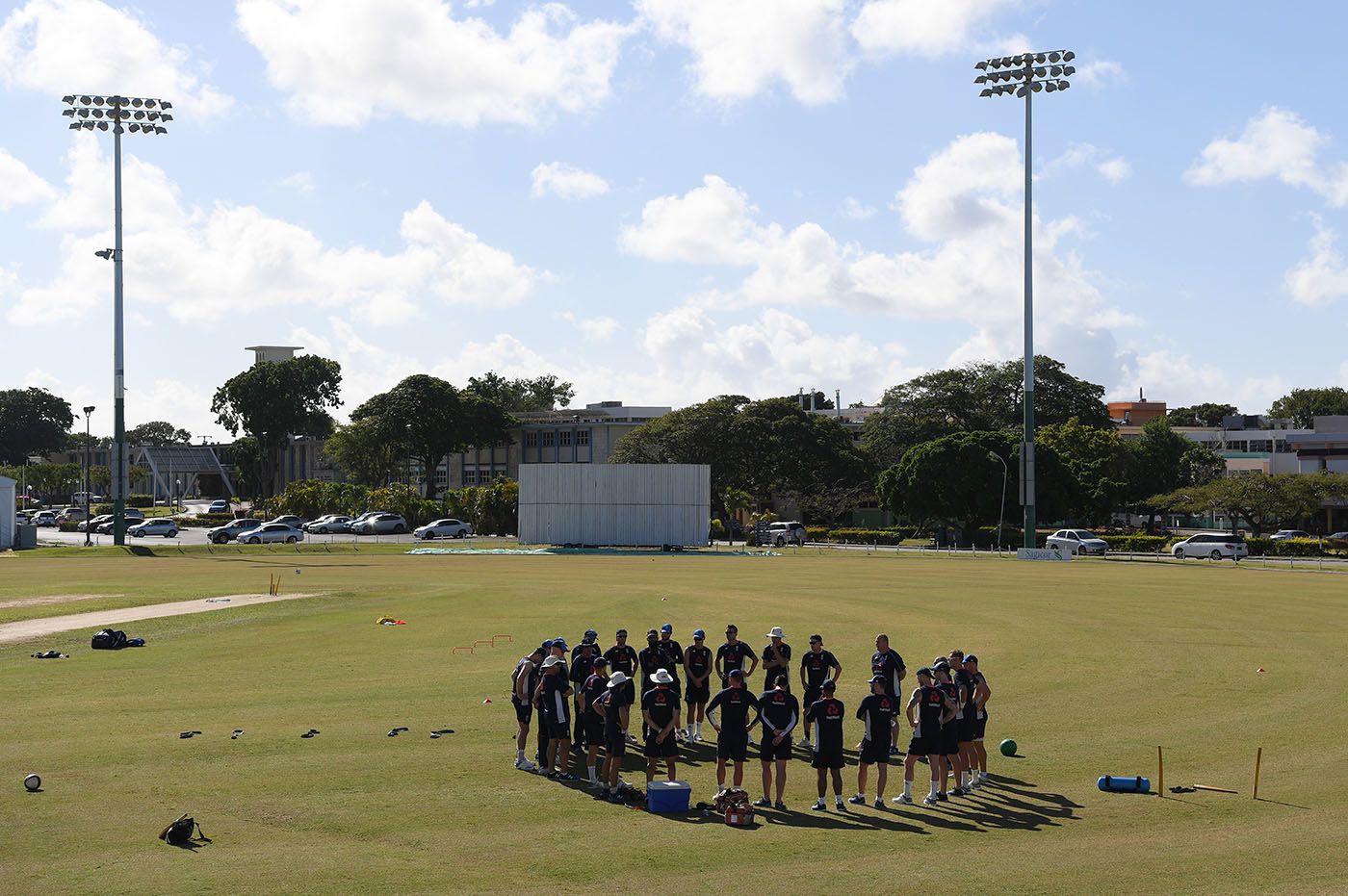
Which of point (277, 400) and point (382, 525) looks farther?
point (277, 400)

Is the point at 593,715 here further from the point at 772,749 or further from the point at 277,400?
the point at 277,400

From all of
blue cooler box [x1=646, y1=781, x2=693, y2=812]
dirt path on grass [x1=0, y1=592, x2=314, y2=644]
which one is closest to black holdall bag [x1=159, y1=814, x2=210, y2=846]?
blue cooler box [x1=646, y1=781, x2=693, y2=812]

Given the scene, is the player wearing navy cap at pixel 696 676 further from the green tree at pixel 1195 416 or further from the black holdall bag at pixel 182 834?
the green tree at pixel 1195 416

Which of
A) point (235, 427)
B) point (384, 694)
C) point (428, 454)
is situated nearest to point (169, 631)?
point (384, 694)

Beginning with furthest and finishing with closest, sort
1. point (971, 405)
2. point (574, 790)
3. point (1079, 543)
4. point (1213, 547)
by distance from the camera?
1. point (971, 405)
2. point (1079, 543)
3. point (1213, 547)
4. point (574, 790)

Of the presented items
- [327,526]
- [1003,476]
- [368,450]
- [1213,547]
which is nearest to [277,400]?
[368,450]

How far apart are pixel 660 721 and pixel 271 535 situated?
274 ft

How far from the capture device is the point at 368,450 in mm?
144750

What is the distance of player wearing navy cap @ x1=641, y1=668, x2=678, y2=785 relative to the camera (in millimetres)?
17531

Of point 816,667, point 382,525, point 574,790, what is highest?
point 816,667

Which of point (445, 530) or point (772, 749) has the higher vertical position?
point (772, 749)

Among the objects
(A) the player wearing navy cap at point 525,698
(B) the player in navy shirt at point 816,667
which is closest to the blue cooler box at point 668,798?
(A) the player wearing navy cap at point 525,698

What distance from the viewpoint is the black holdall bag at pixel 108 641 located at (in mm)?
32906

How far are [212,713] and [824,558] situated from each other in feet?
189
